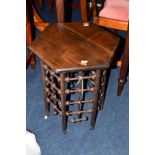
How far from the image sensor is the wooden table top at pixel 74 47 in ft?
4.28

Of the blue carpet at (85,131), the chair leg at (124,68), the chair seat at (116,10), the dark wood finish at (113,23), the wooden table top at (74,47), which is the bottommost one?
the blue carpet at (85,131)

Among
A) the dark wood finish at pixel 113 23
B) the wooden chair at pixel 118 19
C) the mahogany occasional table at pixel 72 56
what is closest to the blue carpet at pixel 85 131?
the mahogany occasional table at pixel 72 56

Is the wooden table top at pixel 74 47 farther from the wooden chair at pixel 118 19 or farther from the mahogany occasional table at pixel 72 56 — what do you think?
the wooden chair at pixel 118 19

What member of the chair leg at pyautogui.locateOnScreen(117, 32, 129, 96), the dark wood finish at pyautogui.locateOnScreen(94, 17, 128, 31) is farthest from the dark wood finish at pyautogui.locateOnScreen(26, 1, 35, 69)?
the chair leg at pyautogui.locateOnScreen(117, 32, 129, 96)

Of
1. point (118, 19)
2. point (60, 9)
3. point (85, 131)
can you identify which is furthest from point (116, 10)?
point (85, 131)

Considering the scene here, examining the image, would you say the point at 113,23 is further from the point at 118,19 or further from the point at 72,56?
the point at 72,56

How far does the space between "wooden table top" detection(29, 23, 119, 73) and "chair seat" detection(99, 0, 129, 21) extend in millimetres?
267

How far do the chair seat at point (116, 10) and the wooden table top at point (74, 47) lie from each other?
0.27 m
